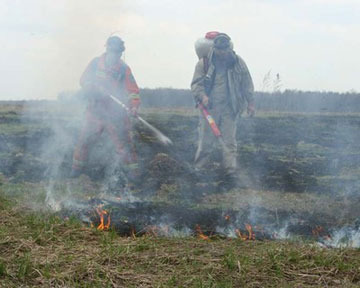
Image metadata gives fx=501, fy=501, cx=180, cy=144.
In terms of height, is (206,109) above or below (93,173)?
above

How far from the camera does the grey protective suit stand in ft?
32.0

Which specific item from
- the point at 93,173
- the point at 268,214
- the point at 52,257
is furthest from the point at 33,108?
the point at 52,257

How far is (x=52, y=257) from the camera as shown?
454 centimetres

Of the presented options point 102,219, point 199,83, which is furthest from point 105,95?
point 102,219

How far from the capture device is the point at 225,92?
9.83 m

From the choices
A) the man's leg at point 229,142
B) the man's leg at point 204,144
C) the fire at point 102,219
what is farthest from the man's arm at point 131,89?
the fire at point 102,219

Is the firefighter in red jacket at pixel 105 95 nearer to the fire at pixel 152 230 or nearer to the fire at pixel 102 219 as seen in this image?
the fire at pixel 102 219

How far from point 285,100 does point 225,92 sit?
10709 mm

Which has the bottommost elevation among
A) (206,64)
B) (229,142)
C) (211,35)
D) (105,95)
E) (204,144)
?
(204,144)

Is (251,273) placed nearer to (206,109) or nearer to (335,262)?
(335,262)

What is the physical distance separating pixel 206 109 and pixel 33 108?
9369 millimetres

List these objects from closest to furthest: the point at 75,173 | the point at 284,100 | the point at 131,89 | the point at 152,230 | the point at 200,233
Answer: the point at 152,230 → the point at 200,233 → the point at 75,173 → the point at 131,89 → the point at 284,100

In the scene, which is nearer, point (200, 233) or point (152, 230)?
point (152, 230)

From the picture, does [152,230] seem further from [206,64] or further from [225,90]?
[206,64]
